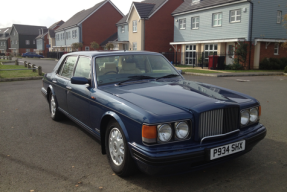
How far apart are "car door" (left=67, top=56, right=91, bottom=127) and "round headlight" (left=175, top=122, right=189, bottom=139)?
1.81 m

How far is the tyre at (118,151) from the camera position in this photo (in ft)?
11.0

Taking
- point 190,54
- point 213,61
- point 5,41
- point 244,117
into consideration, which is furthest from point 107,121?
point 5,41

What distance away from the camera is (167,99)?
138 inches

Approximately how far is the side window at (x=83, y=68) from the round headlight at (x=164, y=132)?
2.08 m

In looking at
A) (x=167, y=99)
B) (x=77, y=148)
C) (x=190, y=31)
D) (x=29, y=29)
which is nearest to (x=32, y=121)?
(x=77, y=148)

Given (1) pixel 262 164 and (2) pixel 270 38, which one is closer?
(1) pixel 262 164

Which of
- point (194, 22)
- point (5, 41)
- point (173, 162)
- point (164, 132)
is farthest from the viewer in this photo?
point (5, 41)

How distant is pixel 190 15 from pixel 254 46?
9098mm

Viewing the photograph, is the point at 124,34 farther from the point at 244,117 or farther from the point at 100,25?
the point at 244,117

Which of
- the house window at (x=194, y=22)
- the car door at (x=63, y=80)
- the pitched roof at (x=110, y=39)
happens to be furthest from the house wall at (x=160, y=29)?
the car door at (x=63, y=80)

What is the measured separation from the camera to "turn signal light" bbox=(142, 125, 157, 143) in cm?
301

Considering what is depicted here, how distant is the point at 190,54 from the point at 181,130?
2912cm

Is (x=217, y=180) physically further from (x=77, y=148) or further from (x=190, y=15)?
(x=190, y=15)

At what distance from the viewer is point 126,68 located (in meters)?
4.75
